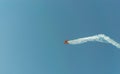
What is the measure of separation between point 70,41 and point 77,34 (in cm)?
40

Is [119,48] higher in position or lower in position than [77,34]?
lower

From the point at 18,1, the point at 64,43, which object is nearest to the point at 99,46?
the point at 64,43

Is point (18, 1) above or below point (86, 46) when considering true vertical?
above

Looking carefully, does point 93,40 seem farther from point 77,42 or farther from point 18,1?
point 18,1

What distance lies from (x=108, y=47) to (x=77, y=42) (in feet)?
3.97

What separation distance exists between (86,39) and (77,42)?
36 cm

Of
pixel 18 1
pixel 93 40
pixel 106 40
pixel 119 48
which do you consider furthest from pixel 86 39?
pixel 18 1

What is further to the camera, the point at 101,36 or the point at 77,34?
the point at 77,34

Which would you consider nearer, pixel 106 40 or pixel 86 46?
pixel 106 40

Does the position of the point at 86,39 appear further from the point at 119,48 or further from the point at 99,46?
the point at 119,48

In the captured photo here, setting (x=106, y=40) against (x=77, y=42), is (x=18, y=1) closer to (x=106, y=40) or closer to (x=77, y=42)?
(x=77, y=42)

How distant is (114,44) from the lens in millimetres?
7055

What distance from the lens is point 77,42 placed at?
7406 millimetres

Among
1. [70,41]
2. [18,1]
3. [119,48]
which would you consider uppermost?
[18,1]
